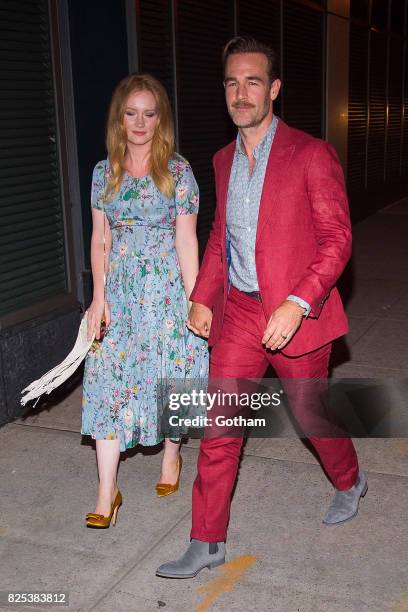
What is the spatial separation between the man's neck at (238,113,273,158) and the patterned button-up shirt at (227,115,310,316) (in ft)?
0.06

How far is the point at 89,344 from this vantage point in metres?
3.92

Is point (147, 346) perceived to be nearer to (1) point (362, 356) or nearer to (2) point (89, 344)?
(2) point (89, 344)

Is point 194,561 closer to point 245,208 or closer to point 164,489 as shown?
point 164,489

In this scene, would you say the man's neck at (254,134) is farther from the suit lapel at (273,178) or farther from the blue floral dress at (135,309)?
the blue floral dress at (135,309)

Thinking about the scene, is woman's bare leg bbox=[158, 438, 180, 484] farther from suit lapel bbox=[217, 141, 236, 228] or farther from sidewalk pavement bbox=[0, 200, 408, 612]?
suit lapel bbox=[217, 141, 236, 228]

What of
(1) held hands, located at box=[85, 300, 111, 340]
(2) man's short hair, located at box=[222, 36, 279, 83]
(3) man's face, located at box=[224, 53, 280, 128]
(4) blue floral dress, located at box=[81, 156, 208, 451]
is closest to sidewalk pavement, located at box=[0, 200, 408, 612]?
(4) blue floral dress, located at box=[81, 156, 208, 451]

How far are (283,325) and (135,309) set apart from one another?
100 cm

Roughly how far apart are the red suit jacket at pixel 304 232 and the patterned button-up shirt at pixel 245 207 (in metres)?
0.06

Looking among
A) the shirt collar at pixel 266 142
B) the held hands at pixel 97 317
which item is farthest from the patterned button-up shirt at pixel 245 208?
the held hands at pixel 97 317

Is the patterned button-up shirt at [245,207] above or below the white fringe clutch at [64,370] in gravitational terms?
above

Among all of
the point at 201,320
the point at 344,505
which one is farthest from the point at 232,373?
the point at 344,505

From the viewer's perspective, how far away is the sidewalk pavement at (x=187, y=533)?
3.39 metres

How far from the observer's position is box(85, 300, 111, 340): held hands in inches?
155

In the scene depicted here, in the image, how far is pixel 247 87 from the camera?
3443 mm
